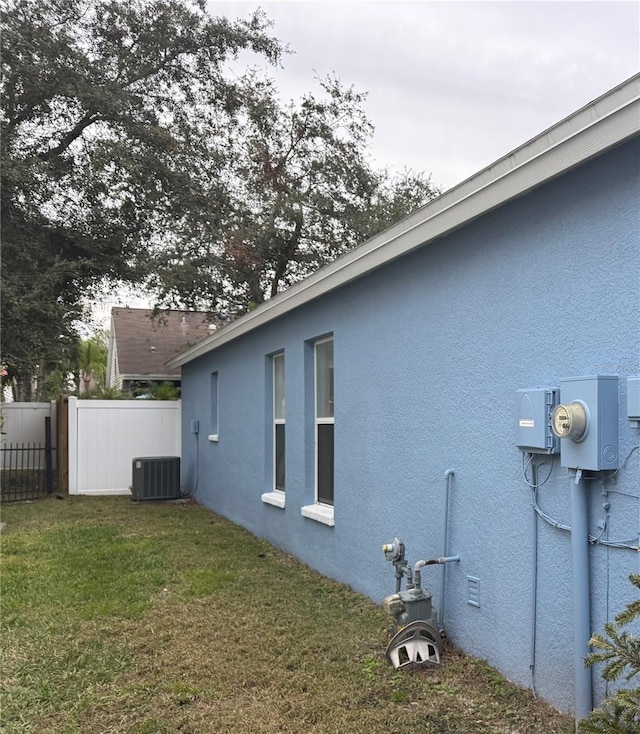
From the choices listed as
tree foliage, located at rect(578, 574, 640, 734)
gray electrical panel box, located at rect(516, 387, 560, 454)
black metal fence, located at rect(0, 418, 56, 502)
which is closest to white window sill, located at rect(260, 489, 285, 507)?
gray electrical panel box, located at rect(516, 387, 560, 454)

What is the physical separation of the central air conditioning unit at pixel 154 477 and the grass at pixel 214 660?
4721 mm

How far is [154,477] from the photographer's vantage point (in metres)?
12.0

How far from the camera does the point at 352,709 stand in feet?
11.4

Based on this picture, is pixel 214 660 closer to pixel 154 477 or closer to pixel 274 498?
pixel 274 498

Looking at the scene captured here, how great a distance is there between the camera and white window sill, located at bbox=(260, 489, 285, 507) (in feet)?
24.7

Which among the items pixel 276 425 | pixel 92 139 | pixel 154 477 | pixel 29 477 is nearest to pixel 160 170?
pixel 92 139

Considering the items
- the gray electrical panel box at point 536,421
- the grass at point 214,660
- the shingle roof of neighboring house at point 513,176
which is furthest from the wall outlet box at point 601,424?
the grass at point 214,660

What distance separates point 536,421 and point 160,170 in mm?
12219

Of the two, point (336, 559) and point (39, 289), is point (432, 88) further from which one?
point (39, 289)

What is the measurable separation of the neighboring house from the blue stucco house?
36.4 feet

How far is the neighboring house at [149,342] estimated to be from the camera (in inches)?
683

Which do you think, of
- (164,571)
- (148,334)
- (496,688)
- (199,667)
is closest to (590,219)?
(496,688)

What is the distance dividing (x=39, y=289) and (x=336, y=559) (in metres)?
9.05

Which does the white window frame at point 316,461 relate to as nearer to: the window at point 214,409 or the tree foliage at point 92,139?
the window at point 214,409
